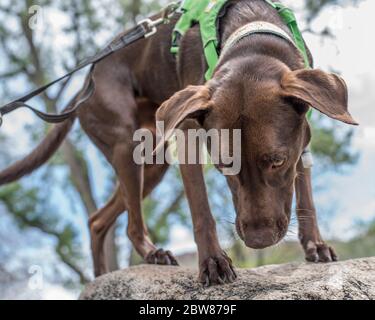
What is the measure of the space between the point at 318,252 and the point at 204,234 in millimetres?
1008

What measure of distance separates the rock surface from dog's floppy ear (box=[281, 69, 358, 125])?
1103 millimetres

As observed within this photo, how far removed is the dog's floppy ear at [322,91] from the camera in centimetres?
323

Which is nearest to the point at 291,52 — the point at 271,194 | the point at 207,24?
the point at 207,24

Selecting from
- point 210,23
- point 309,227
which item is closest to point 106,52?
point 210,23

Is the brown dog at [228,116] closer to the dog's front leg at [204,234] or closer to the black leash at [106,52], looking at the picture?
the dog's front leg at [204,234]

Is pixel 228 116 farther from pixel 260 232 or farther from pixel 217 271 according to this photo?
pixel 217 271

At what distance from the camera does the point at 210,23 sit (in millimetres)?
4324

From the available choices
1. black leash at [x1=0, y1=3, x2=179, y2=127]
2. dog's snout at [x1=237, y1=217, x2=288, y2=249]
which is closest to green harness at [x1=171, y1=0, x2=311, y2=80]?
black leash at [x1=0, y1=3, x2=179, y2=127]

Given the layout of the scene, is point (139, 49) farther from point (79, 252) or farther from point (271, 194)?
point (79, 252)

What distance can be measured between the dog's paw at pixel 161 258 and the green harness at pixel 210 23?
1596 millimetres

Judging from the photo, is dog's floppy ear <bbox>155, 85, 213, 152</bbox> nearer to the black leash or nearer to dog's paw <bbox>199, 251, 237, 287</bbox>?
dog's paw <bbox>199, 251, 237, 287</bbox>

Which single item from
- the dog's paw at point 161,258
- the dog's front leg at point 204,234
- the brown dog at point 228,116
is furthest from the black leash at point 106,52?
the dog's paw at point 161,258

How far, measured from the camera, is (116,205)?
5863mm

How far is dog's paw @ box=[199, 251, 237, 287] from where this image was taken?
398cm
